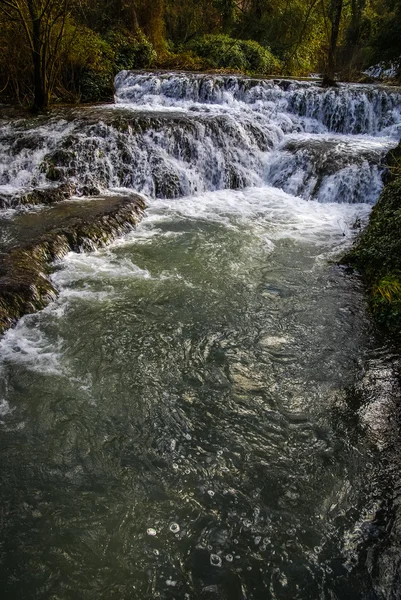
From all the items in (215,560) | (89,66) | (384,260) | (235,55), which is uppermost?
(235,55)

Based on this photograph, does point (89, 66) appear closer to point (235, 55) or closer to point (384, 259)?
point (235, 55)

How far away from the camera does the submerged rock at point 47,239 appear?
16.6ft

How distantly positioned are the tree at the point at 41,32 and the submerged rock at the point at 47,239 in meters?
4.66

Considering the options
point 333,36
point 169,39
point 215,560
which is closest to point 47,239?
point 215,560

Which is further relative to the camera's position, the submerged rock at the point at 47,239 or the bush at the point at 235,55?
the bush at the point at 235,55

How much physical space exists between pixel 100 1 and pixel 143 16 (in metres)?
2.07

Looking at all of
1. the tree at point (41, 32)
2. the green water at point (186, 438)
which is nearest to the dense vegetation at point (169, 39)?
the tree at point (41, 32)

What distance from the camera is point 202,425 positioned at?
3607mm

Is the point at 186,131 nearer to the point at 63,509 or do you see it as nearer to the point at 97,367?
the point at 97,367

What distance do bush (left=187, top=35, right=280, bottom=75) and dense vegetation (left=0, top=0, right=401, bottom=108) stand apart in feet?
0.16

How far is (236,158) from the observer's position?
10602 mm

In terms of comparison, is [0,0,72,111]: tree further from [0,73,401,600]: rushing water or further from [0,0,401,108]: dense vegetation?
[0,73,401,600]: rushing water

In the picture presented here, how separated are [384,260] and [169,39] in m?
20.4

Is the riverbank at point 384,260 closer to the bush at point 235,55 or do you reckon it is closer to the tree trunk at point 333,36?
the tree trunk at point 333,36
